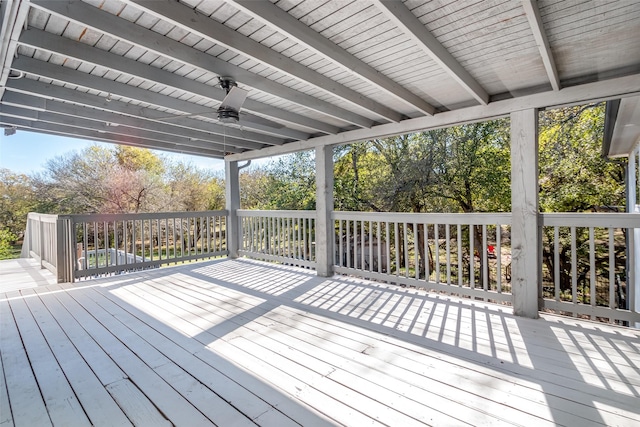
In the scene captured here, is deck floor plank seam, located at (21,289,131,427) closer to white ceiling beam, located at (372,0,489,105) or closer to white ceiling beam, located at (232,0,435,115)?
white ceiling beam, located at (232,0,435,115)

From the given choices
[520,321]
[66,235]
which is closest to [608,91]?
[520,321]

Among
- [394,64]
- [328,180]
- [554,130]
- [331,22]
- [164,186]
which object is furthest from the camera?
[164,186]

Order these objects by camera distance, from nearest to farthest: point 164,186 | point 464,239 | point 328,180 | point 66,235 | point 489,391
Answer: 1. point 489,391
2. point 66,235
3. point 328,180
4. point 464,239
5. point 164,186

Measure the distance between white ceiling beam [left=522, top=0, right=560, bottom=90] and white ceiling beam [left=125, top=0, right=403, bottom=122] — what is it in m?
1.56

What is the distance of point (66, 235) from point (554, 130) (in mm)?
10713

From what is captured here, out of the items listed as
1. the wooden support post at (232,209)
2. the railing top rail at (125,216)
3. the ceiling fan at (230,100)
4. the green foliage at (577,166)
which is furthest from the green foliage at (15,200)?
the green foliage at (577,166)

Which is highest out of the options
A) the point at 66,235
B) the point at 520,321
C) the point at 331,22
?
the point at 331,22

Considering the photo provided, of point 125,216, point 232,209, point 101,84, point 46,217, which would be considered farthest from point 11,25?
point 232,209

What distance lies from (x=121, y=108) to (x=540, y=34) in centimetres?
393

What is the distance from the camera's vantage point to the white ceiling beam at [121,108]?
2.75 meters

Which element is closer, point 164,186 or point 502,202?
point 502,202

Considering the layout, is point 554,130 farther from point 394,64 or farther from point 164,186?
point 164,186

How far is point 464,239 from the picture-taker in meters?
9.49

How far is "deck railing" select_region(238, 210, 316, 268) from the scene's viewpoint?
17.1 ft
